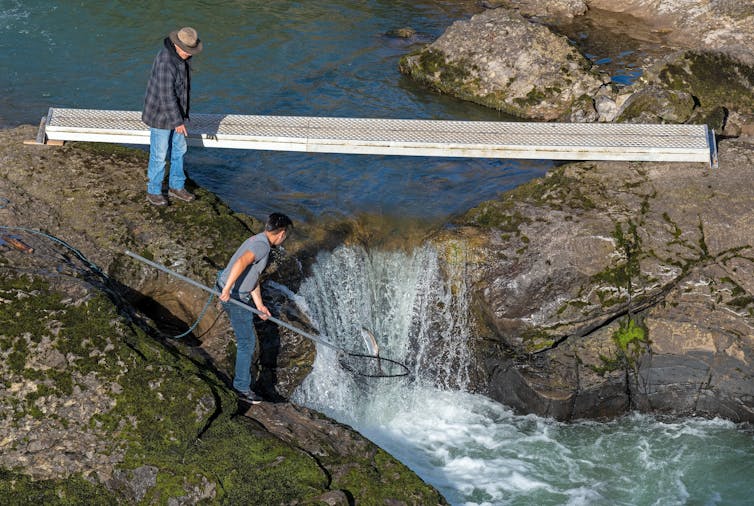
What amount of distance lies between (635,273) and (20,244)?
256 inches

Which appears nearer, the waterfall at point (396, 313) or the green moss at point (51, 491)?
the green moss at point (51, 491)

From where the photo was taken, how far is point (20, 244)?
8.58m

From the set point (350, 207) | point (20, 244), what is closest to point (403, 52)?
point (350, 207)

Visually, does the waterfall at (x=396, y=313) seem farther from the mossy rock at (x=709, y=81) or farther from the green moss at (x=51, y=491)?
the mossy rock at (x=709, y=81)

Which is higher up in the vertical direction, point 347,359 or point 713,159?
Answer: point 713,159

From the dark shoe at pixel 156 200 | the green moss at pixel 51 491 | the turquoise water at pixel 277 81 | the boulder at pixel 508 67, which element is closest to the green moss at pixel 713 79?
the boulder at pixel 508 67

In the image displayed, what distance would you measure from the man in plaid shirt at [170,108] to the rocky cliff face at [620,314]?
353 cm

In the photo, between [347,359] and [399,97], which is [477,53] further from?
[347,359]

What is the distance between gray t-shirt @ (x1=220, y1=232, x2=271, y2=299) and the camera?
764 cm

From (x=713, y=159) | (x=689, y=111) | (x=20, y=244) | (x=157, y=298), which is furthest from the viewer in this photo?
(x=689, y=111)

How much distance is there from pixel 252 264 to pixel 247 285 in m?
0.23

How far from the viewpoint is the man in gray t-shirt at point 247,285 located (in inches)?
299

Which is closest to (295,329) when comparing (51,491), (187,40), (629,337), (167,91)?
(51,491)

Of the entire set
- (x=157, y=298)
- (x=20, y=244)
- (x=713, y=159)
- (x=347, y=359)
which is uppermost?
(x=713, y=159)
